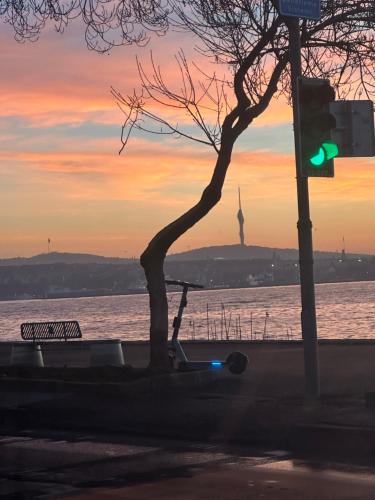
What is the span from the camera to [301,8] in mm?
12953

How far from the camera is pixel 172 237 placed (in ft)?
53.3

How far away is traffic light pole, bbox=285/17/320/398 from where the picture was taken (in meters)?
13.0

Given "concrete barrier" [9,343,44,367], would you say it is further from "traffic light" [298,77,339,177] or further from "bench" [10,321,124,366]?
"traffic light" [298,77,339,177]

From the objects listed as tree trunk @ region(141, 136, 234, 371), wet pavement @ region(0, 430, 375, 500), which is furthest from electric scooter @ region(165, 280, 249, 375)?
wet pavement @ region(0, 430, 375, 500)

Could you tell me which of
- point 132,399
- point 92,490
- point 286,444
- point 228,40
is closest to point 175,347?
point 132,399

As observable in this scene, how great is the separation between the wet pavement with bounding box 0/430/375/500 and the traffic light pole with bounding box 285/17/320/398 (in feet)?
6.76

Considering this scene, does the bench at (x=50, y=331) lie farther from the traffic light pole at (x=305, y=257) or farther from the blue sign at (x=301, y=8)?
the blue sign at (x=301, y=8)

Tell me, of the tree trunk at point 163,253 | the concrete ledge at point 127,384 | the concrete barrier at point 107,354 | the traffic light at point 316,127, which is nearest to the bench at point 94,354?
the concrete barrier at point 107,354

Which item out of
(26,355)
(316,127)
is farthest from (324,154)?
(26,355)

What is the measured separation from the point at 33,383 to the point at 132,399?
2245mm

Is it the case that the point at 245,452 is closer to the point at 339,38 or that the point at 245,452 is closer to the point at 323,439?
the point at 323,439

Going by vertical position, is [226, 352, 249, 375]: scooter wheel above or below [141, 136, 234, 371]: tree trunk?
below

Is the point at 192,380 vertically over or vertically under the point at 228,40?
under

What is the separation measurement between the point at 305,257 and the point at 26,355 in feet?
22.6
